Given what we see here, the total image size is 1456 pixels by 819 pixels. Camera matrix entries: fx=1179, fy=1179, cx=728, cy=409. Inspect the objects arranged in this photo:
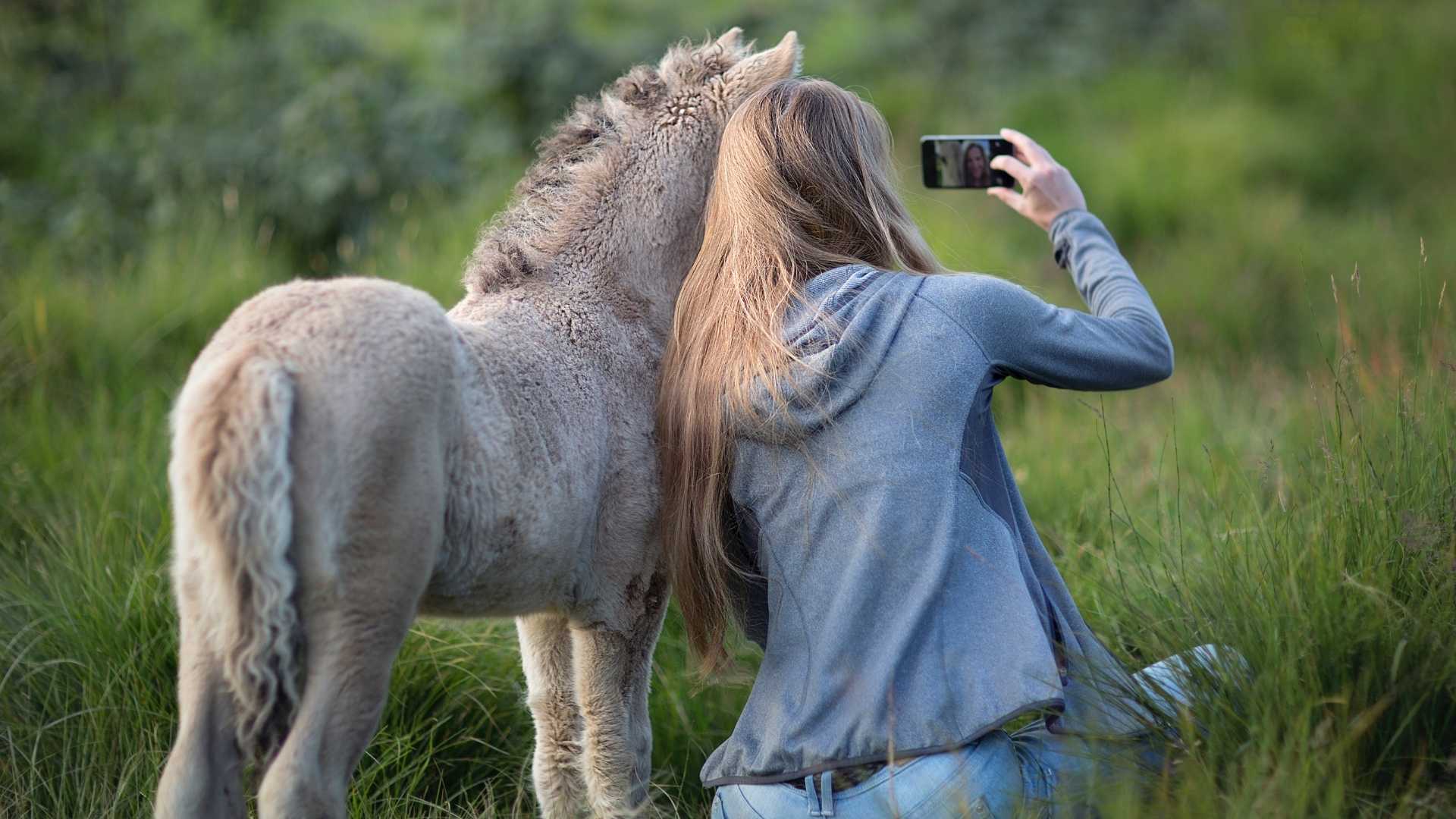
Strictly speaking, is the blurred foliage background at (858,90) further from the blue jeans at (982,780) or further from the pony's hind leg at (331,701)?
the pony's hind leg at (331,701)

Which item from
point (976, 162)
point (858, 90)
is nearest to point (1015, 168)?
point (976, 162)

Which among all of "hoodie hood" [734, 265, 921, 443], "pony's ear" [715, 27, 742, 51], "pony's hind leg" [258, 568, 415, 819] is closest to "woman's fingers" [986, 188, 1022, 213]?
"hoodie hood" [734, 265, 921, 443]

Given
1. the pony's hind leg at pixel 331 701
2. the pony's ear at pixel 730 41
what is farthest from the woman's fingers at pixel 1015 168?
the pony's hind leg at pixel 331 701

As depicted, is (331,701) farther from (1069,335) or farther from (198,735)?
(1069,335)

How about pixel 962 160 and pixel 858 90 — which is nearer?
pixel 962 160

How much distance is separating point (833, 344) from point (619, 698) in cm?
86

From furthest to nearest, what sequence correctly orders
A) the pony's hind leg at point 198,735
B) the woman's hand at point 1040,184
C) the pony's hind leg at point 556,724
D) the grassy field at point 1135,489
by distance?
the woman's hand at point 1040,184 → the pony's hind leg at point 556,724 → the grassy field at point 1135,489 → the pony's hind leg at point 198,735

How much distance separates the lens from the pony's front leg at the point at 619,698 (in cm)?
242

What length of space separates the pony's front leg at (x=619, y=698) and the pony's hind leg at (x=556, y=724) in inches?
3.2

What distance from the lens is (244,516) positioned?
5.53ft

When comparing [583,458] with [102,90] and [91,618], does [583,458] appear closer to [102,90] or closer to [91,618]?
[91,618]

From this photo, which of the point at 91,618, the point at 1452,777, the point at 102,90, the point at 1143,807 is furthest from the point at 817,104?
the point at 102,90

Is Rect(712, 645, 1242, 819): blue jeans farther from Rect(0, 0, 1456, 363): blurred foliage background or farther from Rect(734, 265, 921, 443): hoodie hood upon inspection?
Rect(0, 0, 1456, 363): blurred foliage background

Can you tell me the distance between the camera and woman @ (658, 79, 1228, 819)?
2180 mm
